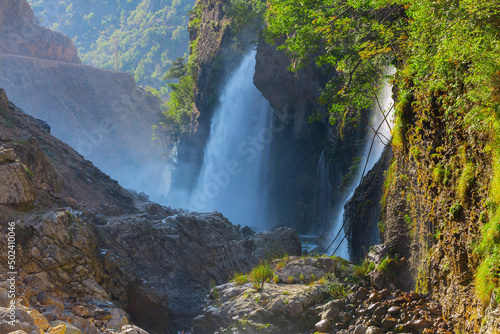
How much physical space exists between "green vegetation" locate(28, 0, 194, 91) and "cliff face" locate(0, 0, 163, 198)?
82.7 ft

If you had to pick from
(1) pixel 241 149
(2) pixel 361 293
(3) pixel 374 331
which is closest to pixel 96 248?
(2) pixel 361 293

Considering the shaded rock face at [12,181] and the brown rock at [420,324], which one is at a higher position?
the shaded rock face at [12,181]

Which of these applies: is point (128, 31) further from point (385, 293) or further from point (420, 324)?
→ point (420, 324)

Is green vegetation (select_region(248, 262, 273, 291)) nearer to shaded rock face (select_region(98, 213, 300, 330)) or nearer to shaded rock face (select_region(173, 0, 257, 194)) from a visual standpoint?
shaded rock face (select_region(98, 213, 300, 330))

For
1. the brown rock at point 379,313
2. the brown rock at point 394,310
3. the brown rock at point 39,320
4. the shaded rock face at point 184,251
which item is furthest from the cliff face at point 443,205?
Result: the shaded rock face at point 184,251

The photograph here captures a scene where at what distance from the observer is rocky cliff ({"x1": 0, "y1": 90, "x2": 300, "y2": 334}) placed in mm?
8391

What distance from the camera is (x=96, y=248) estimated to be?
36.4 feet

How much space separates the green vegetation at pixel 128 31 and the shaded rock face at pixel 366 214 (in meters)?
96.9

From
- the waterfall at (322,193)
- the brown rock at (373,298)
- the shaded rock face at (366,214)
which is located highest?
the waterfall at (322,193)

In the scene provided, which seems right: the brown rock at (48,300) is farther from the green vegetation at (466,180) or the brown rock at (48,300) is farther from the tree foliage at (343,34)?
the green vegetation at (466,180)

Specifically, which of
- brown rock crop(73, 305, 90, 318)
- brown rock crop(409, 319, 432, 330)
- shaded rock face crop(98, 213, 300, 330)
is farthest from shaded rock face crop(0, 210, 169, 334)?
brown rock crop(409, 319, 432, 330)

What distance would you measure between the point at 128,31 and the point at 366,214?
145 meters

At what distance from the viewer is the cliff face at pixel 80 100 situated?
66250mm

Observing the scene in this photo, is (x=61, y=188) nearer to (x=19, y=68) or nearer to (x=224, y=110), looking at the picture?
(x=224, y=110)
